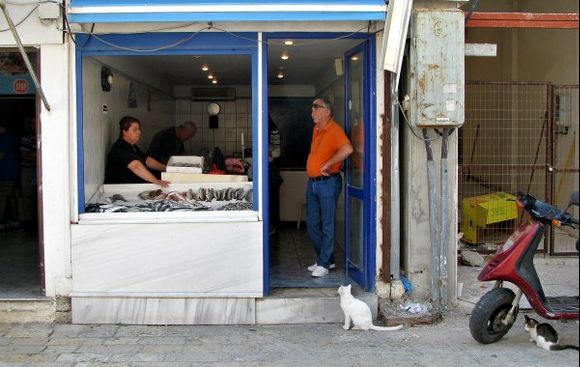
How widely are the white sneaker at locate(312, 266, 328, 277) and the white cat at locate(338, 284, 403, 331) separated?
0.96 metres

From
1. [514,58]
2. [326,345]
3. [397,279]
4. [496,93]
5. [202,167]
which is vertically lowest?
[326,345]

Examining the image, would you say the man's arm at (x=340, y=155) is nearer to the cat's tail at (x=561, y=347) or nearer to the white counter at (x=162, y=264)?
the white counter at (x=162, y=264)

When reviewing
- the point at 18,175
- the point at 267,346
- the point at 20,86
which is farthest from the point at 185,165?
the point at 18,175

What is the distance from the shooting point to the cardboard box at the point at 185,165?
6113 mm

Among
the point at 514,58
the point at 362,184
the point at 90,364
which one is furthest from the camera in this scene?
the point at 514,58

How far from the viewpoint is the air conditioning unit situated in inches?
366

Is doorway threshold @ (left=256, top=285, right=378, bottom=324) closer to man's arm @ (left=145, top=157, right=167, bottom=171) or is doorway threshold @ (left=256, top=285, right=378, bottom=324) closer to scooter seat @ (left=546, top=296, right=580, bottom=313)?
scooter seat @ (left=546, top=296, right=580, bottom=313)

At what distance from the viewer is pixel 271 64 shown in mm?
7449

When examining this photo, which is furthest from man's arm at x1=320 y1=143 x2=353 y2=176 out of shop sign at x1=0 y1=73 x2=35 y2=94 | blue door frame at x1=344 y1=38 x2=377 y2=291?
shop sign at x1=0 y1=73 x2=35 y2=94

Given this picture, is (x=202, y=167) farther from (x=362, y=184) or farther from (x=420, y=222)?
(x=420, y=222)

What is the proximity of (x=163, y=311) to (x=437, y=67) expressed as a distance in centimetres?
307

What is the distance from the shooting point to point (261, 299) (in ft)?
17.4

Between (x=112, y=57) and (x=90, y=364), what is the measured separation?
2.89 meters

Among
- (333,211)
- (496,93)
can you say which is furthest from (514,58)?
(333,211)
